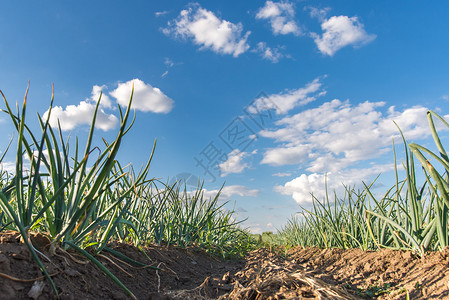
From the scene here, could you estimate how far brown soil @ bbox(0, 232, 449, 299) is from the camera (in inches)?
50.8

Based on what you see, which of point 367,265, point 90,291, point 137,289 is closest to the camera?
point 90,291

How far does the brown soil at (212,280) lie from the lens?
129 centimetres

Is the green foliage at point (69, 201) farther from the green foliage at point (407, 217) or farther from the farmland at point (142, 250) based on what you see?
the green foliage at point (407, 217)

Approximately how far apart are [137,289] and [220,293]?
50 cm

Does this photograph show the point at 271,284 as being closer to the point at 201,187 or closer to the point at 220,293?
the point at 220,293

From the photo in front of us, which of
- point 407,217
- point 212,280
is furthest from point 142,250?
point 407,217

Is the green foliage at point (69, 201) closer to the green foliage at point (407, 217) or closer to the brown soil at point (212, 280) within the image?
the brown soil at point (212, 280)

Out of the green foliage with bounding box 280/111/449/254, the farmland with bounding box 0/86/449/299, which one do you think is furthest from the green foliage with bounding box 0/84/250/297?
the green foliage with bounding box 280/111/449/254

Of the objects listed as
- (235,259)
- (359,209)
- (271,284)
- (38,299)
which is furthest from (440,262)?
(235,259)

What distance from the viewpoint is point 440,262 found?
184 cm

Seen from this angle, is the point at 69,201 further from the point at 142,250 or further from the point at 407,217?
the point at 407,217

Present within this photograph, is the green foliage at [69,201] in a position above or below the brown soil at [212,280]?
above

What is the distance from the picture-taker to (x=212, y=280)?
215cm

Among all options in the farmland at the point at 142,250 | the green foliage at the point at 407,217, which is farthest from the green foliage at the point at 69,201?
the green foliage at the point at 407,217
